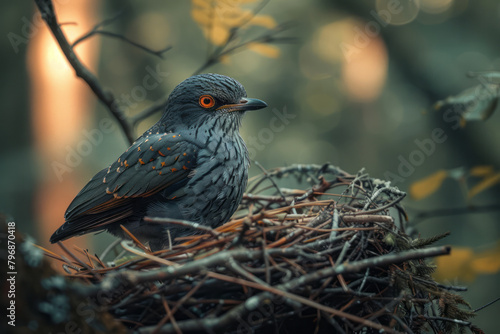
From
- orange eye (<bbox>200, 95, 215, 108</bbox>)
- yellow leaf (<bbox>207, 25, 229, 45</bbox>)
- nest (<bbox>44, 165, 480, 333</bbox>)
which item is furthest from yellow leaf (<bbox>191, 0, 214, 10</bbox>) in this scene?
nest (<bbox>44, 165, 480, 333</bbox>)

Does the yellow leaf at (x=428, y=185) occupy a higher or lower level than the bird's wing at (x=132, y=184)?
lower

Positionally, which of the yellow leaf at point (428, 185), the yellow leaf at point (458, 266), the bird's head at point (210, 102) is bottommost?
the yellow leaf at point (458, 266)

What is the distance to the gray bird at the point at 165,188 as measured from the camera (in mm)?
2650

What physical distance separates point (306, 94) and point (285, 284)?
898 centimetres

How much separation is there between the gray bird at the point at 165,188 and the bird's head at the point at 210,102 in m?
0.13

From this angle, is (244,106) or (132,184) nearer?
(132,184)

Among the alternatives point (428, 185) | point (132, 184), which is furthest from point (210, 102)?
point (428, 185)

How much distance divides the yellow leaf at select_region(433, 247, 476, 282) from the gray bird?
1.37 m

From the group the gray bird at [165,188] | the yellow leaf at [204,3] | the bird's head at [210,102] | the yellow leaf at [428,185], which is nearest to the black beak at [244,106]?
the bird's head at [210,102]

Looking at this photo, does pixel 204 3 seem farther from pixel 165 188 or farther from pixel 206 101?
Answer: pixel 165 188

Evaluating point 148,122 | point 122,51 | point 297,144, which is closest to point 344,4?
point 297,144

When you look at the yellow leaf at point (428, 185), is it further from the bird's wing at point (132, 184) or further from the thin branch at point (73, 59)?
the thin branch at point (73, 59)

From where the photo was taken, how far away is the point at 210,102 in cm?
305

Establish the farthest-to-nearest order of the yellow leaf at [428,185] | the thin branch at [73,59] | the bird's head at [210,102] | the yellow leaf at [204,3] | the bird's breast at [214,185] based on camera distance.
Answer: the bird's head at [210,102] < the yellow leaf at [204,3] < the yellow leaf at [428,185] < the bird's breast at [214,185] < the thin branch at [73,59]
